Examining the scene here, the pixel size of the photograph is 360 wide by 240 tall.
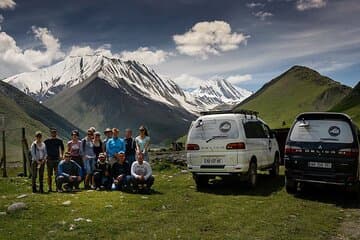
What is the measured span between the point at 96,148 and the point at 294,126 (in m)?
7.79

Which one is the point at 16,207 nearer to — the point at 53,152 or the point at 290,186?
the point at 53,152

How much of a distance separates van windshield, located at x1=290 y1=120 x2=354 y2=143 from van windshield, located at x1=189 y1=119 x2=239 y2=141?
2.22 metres

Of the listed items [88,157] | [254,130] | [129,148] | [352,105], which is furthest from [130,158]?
[352,105]

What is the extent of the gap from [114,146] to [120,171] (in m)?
1.23

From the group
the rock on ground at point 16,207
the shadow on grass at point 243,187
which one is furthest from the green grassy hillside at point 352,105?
the rock on ground at point 16,207

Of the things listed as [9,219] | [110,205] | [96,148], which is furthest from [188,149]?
[9,219]

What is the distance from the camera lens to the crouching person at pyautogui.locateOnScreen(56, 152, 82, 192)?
639 inches

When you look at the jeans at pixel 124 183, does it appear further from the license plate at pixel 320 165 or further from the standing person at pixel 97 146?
the license plate at pixel 320 165

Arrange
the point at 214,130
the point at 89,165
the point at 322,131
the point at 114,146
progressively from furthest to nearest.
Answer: the point at 114,146 → the point at 89,165 → the point at 214,130 → the point at 322,131

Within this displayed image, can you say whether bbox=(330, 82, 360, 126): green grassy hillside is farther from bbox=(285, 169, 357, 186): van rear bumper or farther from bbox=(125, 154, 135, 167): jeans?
bbox=(285, 169, 357, 186): van rear bumper

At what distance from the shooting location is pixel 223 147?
640 inches

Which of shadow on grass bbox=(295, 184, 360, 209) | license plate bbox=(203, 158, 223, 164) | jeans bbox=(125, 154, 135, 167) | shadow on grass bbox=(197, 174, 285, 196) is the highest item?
jeans bbox=(125, 154, 135, 167)

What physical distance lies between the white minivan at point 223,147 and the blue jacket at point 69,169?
4316mm

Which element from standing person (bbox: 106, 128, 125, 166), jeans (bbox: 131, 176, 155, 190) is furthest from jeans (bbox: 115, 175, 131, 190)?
standing person (bbox: 106, 128, 125, 166)
